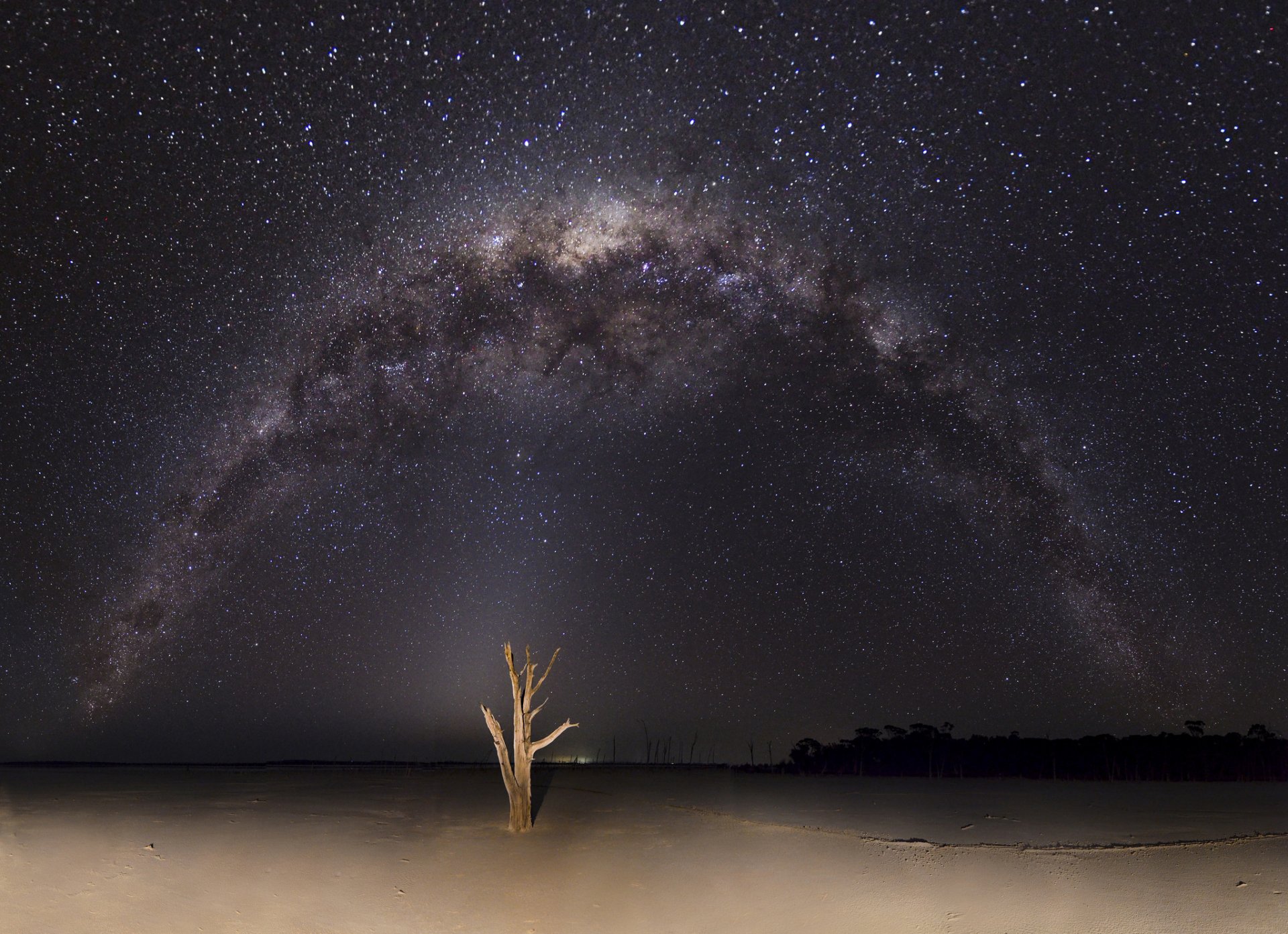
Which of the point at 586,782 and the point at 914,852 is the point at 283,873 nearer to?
the point at 914,852

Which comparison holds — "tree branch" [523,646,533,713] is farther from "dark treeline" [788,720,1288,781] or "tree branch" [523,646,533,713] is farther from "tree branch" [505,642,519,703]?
"dark treeline" [788,720,1288,781]

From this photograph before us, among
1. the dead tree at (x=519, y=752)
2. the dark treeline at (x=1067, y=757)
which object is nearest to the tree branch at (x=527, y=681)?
the dead tree at (x=519, y=752)

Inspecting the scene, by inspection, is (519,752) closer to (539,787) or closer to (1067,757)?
(539,787)

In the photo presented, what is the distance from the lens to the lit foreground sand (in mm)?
13445

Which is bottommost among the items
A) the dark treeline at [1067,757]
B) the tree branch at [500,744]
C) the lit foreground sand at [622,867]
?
the dark treeline at [1067,757]

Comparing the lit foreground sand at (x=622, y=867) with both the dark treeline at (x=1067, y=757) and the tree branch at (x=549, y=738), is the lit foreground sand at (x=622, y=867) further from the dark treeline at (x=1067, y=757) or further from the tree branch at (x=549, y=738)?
the dark treeline at (x=1067, y=757)

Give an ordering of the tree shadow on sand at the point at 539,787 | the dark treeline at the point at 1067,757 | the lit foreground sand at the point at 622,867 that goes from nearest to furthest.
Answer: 1. the lit foreground sand at the point at 622,867
2. the tree shadow on sand at the point at 539,787
3. the dark treeline at the point at 1067,757

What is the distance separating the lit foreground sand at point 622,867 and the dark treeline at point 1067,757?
39455 mm

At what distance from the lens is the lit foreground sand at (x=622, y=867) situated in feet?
44.1

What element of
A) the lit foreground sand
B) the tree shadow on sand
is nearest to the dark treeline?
the tree shadow on sand

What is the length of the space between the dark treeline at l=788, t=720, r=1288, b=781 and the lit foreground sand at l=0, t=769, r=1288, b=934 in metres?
39.5

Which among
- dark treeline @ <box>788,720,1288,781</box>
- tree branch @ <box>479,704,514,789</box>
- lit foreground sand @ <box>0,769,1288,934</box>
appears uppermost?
tree branch @ <box>479,704,514,789</box>

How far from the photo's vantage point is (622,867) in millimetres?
17078

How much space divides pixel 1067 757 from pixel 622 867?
2733 inches
